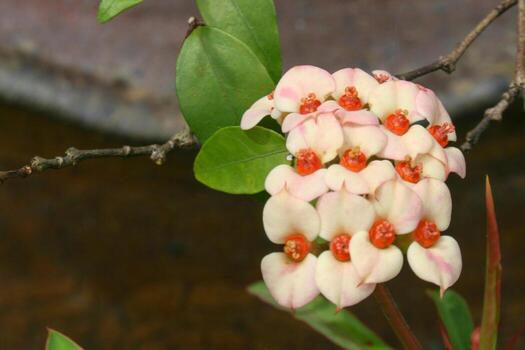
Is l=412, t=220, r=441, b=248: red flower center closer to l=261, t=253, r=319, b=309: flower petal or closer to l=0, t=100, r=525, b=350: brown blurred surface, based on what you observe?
l=261, t=253, r=319, b=309: flower petal

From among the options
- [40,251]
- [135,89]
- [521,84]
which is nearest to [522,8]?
[521,84]

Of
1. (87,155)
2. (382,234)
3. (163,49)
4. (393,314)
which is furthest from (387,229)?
(163,49)

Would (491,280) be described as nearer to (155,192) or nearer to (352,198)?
(352,198)

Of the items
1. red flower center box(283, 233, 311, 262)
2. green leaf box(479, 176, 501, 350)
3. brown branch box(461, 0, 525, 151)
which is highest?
brown branch box(461, 0, 525, 151)

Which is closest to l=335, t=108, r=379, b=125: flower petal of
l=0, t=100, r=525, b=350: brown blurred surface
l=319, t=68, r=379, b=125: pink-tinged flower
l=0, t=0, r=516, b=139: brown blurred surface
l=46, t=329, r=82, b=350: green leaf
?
l=319, t=68, r=379, b=125: pink-tinged flower

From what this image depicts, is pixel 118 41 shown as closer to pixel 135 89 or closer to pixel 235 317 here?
pixel 135 89

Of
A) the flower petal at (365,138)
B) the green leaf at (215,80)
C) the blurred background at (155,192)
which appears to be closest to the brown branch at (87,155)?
the green leaf at (215,80)
